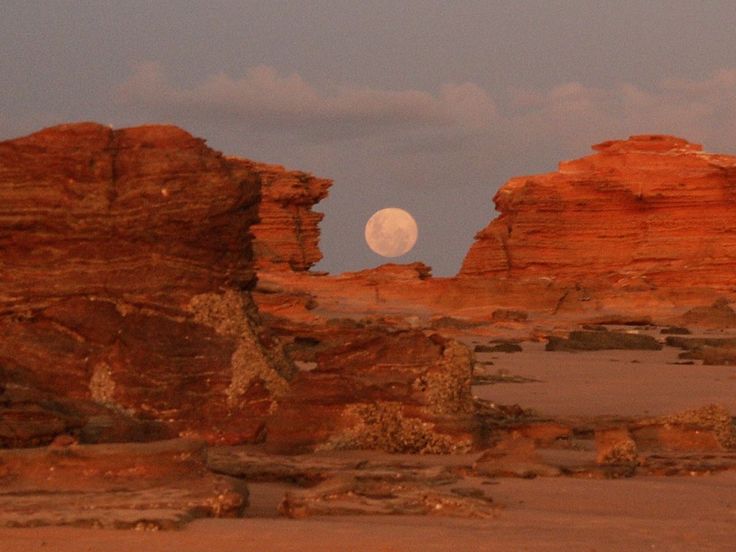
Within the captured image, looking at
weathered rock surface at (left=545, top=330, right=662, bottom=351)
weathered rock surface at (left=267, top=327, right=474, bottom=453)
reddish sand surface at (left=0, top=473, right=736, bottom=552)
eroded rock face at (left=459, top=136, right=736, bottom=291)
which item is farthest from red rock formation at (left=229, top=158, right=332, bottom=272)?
reddish sand surface at (left=0, top=473, right=736, bottom=552)

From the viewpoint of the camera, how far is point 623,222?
61.7 meters

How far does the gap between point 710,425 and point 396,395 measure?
2383 mm

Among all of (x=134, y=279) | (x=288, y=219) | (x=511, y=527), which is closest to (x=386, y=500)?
(x=511, y=527)

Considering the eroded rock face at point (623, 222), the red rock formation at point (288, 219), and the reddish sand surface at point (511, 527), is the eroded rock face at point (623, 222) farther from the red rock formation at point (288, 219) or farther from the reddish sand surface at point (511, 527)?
the reddish sand surface at point (511, 527)

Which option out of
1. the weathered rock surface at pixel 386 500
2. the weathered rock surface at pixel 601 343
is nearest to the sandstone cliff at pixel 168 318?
the weathered rock surface at pixel 386 500

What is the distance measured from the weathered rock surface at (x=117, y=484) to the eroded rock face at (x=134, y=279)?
3297 mm

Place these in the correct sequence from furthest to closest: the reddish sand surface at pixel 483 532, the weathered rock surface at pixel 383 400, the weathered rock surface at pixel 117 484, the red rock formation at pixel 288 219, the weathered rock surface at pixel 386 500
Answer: the red rock formation at pixel 288 219, the weathered rock surface at pixel 383 400, the weathered rock surface at pixel 386 500, the weathered rock surface at pixel 117 484, the reddish sand surface at pixel 483 532

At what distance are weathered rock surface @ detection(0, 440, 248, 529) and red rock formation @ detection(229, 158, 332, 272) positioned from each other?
2053 inches

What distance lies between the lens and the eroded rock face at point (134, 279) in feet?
34.5

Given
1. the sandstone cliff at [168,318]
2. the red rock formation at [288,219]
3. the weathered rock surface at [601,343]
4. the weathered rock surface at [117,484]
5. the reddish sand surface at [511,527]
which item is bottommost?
the weathered rock surface at [601,343]

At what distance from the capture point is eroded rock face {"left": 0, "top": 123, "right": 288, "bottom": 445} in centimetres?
1052

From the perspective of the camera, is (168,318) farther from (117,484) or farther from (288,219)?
(288,219)

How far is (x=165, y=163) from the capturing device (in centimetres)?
1127

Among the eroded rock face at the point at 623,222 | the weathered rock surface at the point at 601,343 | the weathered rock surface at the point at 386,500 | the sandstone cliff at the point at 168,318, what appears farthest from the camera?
the eroded rock face at the point at 623,222
